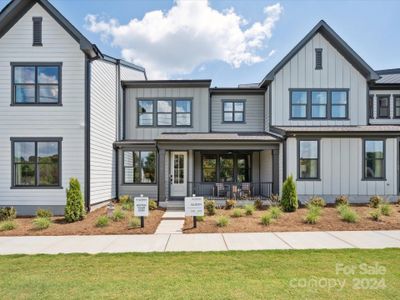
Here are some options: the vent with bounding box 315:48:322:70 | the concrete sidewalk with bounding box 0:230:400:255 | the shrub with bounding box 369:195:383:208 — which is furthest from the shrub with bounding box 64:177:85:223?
the vent with bounding box 315:48:322:70

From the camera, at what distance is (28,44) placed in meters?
11.5

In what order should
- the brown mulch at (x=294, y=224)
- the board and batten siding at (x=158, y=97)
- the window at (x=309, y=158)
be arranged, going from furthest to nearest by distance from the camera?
the board and batten siding at (x=158, y=97), the window at (x=309, y=158), the brown mulch at (x=294, y=224)

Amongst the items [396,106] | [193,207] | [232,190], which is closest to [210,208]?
[193,207]

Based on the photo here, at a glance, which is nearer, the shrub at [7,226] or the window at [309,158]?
the shrub at [7,226]

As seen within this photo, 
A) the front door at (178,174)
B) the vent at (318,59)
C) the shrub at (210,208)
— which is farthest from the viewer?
Answer: the front door at (178,174)

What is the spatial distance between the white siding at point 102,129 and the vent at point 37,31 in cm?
231

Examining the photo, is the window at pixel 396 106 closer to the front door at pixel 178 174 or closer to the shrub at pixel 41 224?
the front door at pixel 178 174

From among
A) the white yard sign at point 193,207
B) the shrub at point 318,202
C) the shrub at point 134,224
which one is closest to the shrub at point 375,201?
the shrub at point 318,202

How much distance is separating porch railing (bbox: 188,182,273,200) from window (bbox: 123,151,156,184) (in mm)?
2318

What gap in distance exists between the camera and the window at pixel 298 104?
1506 cm

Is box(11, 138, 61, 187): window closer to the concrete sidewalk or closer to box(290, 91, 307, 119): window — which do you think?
the concrete sidewalk

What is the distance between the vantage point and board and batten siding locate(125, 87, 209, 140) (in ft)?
52.8

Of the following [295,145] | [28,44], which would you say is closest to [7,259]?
[28,44]

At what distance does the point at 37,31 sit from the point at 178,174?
9446 millimetres
